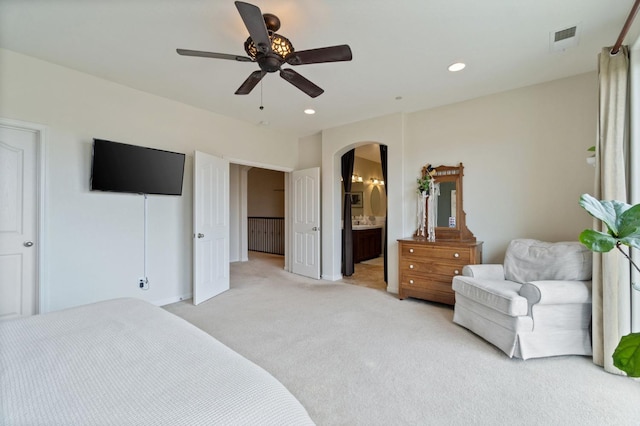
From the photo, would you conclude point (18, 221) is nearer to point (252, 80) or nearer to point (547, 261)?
point (252, 80)

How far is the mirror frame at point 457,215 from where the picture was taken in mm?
3732

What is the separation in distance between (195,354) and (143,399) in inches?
10.0

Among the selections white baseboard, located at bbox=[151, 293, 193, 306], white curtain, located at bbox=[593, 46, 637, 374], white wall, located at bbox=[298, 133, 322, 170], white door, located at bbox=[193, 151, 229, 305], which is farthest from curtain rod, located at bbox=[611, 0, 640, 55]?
white baseboard, located at bbox=[151, 293, 193, 306]

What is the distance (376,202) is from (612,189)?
6.23 metres

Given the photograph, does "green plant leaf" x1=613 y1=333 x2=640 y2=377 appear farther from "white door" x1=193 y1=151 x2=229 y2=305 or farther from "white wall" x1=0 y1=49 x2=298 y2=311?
"white wall" x1=0 y1=49 x2=298 y2=311

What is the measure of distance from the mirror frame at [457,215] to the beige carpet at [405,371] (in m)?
0.97

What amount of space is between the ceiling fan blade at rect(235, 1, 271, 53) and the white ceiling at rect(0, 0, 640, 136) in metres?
0.35

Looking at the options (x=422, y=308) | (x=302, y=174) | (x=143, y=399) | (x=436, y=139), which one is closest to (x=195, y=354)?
(x=143, y=399)

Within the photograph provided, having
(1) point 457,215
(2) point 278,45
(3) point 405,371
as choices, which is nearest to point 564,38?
(1) point 457,215

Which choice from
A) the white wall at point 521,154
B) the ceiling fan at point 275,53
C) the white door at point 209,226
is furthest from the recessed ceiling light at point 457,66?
the white door at point 209,226

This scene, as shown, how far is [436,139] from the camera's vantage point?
399 cm

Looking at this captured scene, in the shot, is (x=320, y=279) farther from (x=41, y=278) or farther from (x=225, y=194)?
(x=41, y=278)

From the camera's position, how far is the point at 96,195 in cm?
308

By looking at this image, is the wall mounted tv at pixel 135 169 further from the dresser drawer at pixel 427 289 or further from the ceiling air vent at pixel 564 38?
the ceiling air vent at pixel 564 38
